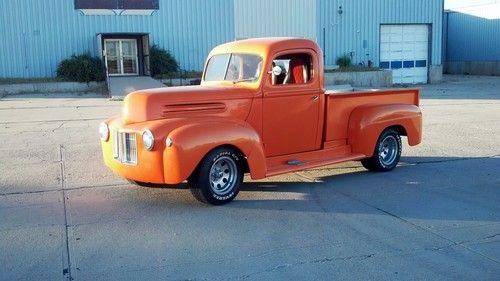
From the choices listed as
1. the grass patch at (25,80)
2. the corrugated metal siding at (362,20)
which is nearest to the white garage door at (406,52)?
the corrugated metal siding at (362,20)

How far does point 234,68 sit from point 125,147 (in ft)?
6.35

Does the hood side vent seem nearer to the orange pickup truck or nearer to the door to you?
the orange pickup truck

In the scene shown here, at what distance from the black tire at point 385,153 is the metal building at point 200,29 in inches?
885

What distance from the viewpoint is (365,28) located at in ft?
112

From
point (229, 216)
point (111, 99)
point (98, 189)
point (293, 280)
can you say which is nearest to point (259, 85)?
point (229, 216)

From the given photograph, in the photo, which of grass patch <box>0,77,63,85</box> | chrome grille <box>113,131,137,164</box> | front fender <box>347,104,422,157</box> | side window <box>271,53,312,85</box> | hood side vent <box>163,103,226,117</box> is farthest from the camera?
grass patch <box>0,77,63,85</box>

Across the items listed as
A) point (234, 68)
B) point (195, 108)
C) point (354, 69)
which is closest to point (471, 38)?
point (354, 69)

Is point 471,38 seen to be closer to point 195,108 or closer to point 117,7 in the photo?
point 117,7

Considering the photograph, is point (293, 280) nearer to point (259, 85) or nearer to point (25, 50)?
point (259, 85)

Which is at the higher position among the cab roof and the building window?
the building window

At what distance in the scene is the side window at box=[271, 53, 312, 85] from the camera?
7.69 m

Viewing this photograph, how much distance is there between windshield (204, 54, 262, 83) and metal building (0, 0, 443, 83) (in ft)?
71.9

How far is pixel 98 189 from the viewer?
7.67m

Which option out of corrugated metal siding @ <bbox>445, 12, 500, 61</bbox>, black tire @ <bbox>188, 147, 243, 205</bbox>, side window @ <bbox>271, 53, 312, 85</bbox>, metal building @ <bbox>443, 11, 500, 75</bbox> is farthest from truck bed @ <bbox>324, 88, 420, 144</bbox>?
corrugated metal siding @ <bbox>445, 12, 500, 61</bbox>
